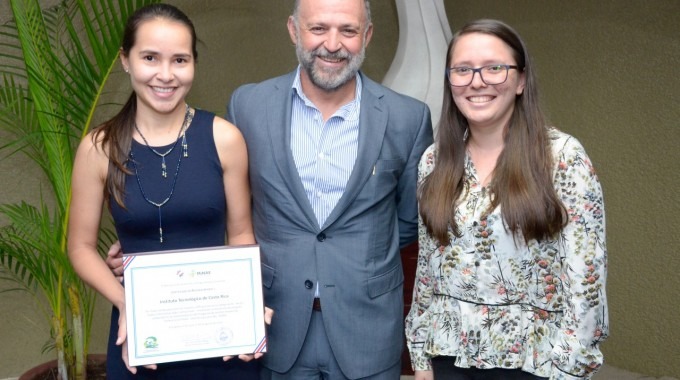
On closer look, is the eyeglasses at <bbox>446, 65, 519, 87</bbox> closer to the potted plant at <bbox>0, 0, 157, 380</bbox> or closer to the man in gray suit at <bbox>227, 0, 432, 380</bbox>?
the man in gray suit at <bbox>227, 0, 432, 380</bbox>

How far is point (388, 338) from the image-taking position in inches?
84.6

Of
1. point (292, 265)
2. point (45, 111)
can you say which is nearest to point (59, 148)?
point (45, 111)

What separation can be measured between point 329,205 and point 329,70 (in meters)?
0.35

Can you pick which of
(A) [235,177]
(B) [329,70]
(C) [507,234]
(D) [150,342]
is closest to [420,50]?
(B) [329,70]

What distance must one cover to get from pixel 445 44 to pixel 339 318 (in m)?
1.61

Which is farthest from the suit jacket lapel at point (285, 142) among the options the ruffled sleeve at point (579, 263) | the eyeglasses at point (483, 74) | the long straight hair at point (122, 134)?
the ruffled sleeve at point (579, 263)

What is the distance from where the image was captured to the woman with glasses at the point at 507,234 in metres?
1.77

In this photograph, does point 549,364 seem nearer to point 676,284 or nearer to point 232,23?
point 676,284

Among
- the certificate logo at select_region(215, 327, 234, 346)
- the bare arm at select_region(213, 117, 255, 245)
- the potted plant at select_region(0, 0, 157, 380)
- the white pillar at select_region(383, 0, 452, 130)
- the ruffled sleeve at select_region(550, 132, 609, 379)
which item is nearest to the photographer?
the ruffled sleeve at select_region(550, 132, 609, 379)

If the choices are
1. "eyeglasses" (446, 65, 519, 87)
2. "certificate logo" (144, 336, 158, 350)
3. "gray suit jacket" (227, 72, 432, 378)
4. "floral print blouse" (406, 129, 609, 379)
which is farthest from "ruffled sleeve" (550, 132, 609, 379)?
"certificate logo" (144, 336, 158, 350)

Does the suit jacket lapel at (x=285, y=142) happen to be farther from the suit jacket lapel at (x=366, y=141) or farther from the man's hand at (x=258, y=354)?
the man's hand at (x=258, y=354)

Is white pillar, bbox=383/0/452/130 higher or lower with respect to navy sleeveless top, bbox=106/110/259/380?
higher

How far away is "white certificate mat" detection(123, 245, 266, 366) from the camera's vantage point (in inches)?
71.4

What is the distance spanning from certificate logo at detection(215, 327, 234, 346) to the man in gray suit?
0.25 meters
